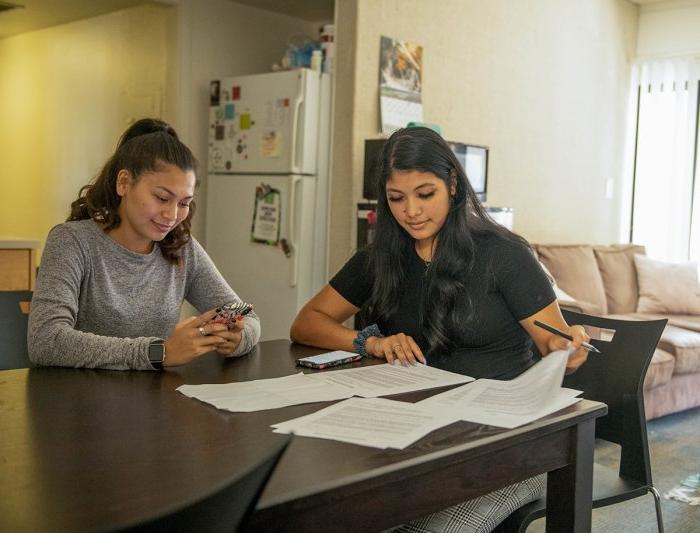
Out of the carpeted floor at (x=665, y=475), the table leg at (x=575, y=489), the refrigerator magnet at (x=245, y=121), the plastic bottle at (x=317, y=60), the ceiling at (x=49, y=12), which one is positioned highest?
the ceiling at (x=49, y=12)

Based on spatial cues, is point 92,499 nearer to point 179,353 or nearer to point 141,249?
point 179,353

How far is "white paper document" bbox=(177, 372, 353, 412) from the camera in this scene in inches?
53.4

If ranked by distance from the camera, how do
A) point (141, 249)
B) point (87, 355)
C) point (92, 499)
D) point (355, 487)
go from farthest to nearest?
point (141, 249)
point (87, 355)
point (355, 487)
point (92, 499)

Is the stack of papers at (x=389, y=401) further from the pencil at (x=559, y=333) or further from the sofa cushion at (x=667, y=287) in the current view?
the sofa cushion at (x=667, y=287)

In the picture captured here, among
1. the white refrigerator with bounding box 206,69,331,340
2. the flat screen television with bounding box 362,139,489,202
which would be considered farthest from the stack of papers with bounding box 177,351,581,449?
the white refrigerator with bounding box 206,69,331,340

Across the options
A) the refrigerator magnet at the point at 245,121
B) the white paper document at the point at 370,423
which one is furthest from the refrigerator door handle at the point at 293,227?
the white paper document at the point at 370,423

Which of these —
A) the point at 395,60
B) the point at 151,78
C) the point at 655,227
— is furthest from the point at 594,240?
the point at 151,78

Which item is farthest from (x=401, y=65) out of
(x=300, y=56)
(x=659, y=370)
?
(x=659, y=370)

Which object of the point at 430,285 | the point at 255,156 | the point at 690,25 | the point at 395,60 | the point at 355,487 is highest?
the point at 690,25

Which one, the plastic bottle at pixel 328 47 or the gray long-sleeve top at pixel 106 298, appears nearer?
the gray long-sleeve top at pixel 106 298

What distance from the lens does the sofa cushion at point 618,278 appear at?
16.7 feet

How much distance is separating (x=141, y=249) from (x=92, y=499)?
1069 mm

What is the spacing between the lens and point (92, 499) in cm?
90

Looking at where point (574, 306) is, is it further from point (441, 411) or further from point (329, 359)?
point (441, 411)
